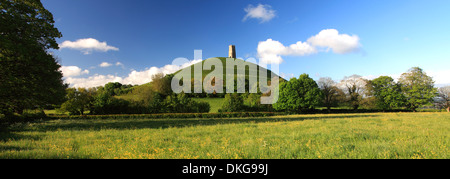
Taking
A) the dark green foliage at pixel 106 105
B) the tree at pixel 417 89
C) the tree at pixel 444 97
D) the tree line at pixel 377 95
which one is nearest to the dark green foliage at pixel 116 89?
the dark green foliage at pixel 106 105

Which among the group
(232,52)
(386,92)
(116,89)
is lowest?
(386,92)

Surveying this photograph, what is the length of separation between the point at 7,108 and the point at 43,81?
6.54 metres

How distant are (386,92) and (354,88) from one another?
7.97 metres

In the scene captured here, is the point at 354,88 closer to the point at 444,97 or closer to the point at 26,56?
Result: the point at 444,97

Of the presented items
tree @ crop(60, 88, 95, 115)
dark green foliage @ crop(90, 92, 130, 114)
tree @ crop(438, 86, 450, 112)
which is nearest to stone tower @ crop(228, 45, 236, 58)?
tree @ crop(438, 86, 450, 112)

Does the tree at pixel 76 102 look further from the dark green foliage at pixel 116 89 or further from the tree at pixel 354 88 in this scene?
the tree at pixel 354 88

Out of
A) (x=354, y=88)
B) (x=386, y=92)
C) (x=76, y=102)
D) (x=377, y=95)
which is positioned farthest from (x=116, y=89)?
(x=386, y=92)

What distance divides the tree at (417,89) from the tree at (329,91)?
51.8 feet

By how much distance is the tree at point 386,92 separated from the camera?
48.2 m

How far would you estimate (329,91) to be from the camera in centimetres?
5631
